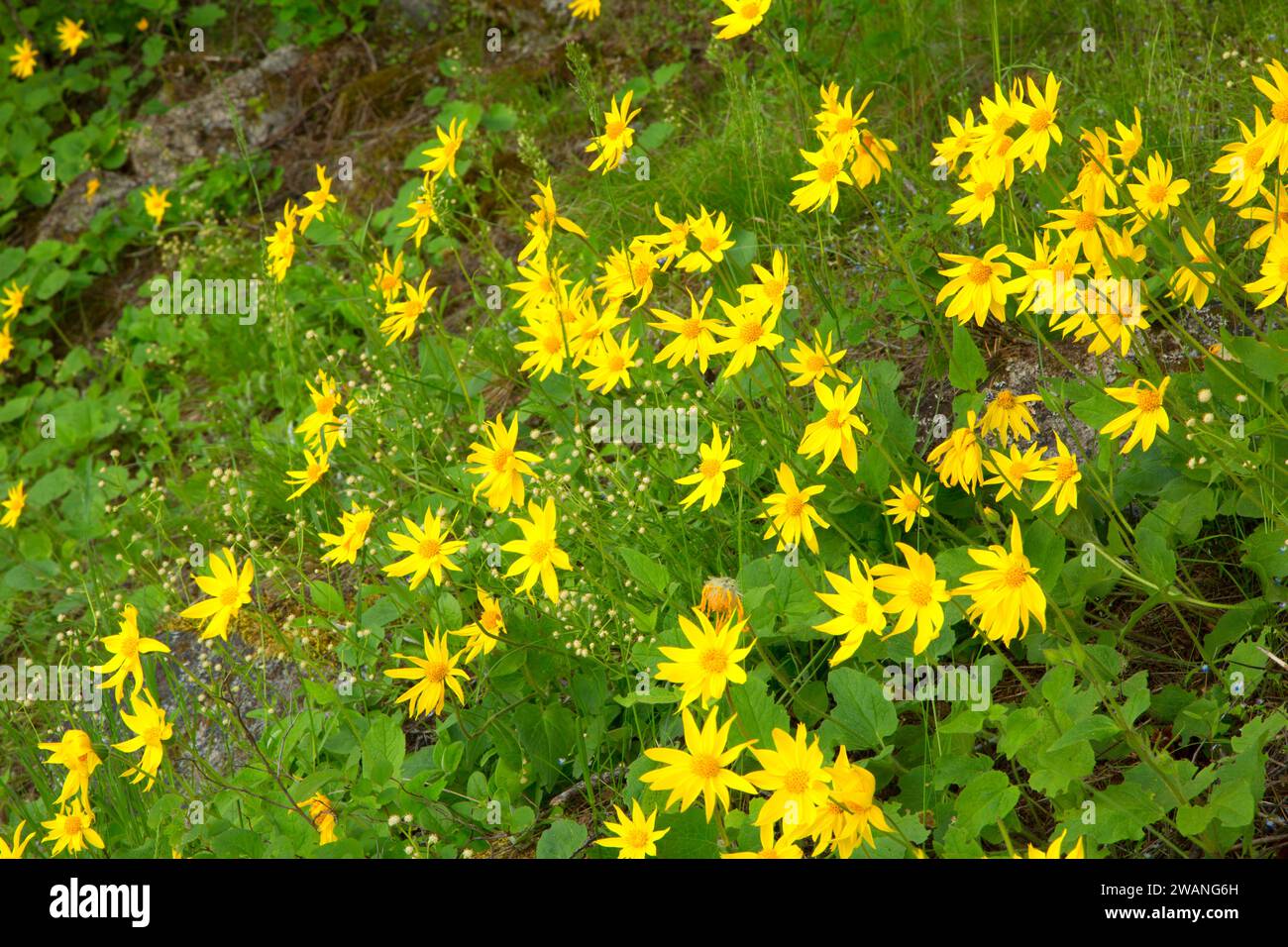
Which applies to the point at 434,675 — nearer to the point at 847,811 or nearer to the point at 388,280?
the point at 847,811

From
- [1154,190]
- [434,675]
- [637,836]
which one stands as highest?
[1154,190]

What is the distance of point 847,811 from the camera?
1.47 m

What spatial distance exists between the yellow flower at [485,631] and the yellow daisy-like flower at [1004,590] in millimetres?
816

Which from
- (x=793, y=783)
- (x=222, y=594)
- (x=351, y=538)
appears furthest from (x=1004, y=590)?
(x=222, y=594)

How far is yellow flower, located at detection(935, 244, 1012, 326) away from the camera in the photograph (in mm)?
2014

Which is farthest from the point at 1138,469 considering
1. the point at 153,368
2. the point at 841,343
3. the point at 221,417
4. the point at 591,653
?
the point at 153,368

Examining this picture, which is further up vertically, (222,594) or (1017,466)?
(1017,466)

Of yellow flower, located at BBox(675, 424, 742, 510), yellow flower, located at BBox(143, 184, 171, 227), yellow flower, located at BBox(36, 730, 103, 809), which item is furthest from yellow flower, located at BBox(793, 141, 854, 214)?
yellow flower, located at BBox(143, 184, 171, 227)

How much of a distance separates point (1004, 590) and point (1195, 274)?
26.3 inches

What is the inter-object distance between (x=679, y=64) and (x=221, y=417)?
192 centimetres

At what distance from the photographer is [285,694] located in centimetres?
283

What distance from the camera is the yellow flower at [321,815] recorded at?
2.00 meters

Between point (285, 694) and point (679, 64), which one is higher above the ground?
point (679, 64)
